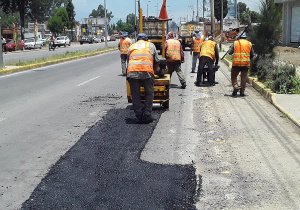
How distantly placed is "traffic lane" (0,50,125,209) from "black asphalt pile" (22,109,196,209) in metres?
0.22

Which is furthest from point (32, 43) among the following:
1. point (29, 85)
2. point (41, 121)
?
point (41, 121)

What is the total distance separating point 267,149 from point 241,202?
2.33 metres

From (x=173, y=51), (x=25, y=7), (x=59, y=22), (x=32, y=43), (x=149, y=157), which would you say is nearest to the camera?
(x=149, y=157)

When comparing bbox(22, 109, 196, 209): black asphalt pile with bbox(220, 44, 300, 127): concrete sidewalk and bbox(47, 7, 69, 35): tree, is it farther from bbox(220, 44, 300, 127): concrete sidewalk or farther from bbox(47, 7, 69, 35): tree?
bbox(47, 7, 69, 35): tree

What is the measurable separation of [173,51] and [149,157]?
7757mm

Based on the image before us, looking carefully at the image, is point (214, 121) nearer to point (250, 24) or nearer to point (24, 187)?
point (24, 187)

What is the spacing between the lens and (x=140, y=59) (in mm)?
9031

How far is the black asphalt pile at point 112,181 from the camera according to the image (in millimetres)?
4834

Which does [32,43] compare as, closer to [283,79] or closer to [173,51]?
[173,51]

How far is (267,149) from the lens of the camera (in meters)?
7.03

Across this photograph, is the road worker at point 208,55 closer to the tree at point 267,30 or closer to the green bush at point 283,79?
the green bush at point 283,79

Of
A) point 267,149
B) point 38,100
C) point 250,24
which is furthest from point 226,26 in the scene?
point 267,149

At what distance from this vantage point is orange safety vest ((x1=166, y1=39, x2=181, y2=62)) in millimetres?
13945

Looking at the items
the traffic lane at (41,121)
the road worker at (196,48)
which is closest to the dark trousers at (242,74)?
the traffic lane at (41,121)
